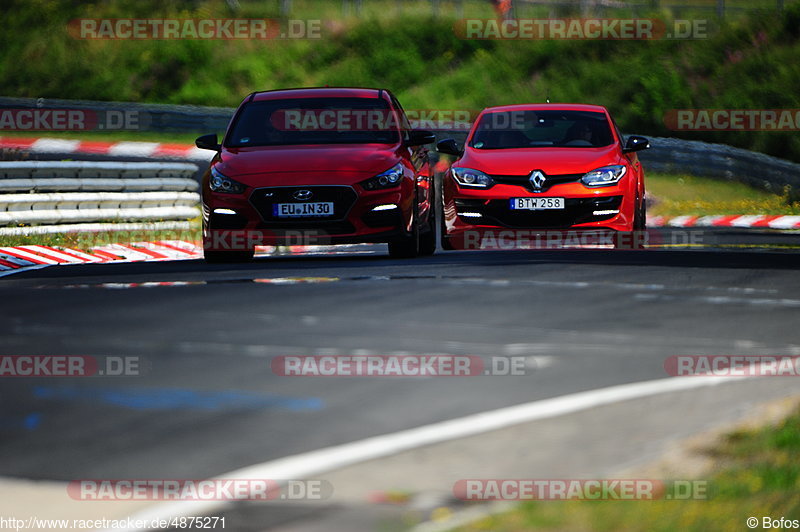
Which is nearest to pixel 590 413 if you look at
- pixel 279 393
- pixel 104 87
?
pixel 279 393

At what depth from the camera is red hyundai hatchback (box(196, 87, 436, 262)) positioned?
46.9 feet

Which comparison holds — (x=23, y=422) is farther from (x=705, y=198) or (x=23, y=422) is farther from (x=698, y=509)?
(x=705, y=198)

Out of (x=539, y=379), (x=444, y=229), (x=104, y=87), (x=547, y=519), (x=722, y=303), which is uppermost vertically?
(x=547, y=519)

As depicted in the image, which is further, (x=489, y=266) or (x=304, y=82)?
(x=304, y=82)

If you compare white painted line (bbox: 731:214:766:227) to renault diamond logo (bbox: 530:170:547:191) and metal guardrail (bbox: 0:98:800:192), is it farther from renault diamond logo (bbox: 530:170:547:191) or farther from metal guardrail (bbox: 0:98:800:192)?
renault diamond logo (bbox: 530:170:547:191)

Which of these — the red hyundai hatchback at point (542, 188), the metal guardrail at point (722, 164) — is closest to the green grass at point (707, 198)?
the metal guardrail at point (722, 164)

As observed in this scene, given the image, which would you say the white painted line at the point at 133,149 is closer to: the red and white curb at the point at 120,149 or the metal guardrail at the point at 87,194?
the red and white curb at the point at 120,149

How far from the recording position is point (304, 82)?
43125mm

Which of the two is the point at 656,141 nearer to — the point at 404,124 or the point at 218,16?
the point at 404,124

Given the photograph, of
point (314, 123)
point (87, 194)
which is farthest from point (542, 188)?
point (87, 194)

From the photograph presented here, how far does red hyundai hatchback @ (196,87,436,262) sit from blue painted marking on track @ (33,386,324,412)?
265 inches

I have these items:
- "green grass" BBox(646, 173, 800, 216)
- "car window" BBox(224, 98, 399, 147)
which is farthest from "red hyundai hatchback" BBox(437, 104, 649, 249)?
"green grass" BBox(646, 173, 800, 216)

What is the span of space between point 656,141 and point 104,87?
21.8 metres

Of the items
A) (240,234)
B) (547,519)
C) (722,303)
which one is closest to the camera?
(547,519)
